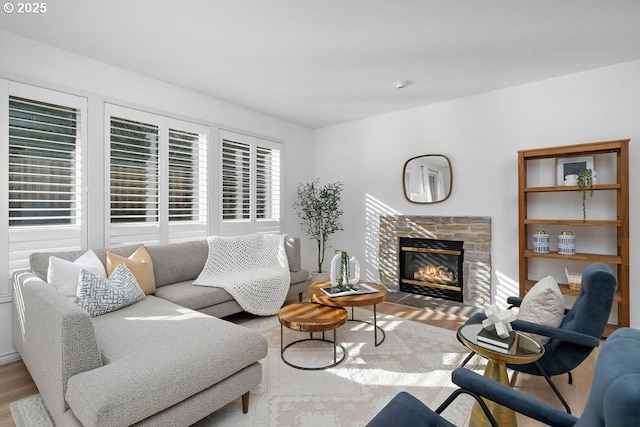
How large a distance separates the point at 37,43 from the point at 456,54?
12.1ft

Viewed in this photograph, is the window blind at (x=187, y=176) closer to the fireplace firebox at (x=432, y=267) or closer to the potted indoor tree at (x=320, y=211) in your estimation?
the potted indoor tree at (x=320, y=211)

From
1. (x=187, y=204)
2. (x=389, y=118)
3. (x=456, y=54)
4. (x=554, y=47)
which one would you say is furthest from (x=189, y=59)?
(x=554, y=47)

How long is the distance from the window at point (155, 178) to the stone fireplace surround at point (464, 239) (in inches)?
102

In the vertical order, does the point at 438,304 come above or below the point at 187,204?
below

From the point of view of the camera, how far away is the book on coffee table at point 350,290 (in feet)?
9.17

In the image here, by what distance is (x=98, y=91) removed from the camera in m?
3.08

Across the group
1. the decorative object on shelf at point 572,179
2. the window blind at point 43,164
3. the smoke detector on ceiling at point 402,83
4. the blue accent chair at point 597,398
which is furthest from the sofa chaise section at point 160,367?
the decorative object on shelf at point 572,179

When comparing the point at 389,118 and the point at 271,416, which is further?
the point at 389,118

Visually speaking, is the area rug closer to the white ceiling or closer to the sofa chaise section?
the sofa chaise section

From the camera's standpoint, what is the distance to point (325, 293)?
2803 millimetres

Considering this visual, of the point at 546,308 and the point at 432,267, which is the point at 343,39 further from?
the point at 432,267

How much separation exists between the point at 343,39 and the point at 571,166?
2645 mm

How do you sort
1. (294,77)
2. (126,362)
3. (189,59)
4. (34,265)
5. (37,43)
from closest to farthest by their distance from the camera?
(126,362) → (34,265) → (37,43) → (189,59) → (294,77)

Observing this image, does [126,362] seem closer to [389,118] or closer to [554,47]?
[554,47]
